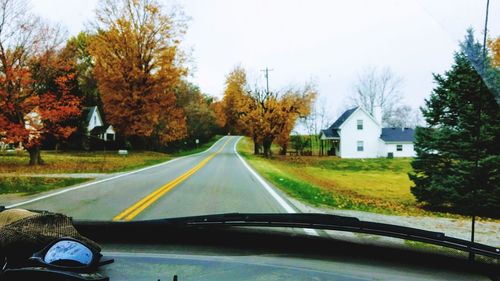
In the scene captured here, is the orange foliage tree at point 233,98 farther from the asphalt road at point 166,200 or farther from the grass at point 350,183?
the grass at point 350,183

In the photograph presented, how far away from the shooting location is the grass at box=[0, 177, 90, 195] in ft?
22.7

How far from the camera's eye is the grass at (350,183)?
575 centimetres

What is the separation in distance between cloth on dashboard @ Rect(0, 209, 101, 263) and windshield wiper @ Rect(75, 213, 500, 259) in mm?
772

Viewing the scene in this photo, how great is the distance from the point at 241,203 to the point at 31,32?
4060 millimetres

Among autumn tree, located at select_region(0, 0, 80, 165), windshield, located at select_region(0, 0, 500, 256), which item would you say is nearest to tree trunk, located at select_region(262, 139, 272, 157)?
windshield, located at select_region(0, 0, 500, 256)

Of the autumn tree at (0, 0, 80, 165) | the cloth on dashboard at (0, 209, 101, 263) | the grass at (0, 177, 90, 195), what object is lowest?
the grass at (0, 177, 90, 195)

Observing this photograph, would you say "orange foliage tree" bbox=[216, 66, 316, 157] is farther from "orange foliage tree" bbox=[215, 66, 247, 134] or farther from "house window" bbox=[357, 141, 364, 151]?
"house window" bbox=[357, 141, 364, 151]

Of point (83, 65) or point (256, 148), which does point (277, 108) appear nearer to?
point (256, 148)

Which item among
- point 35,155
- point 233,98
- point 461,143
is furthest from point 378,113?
point 35,155

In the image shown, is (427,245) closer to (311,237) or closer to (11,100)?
(311,237)

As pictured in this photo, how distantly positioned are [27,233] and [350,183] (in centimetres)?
758

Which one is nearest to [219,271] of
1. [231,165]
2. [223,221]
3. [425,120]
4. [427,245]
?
[223,221]

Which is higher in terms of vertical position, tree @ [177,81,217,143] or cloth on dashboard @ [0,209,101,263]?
tree @ [177,81,217,143]

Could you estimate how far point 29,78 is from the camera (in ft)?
25.1
